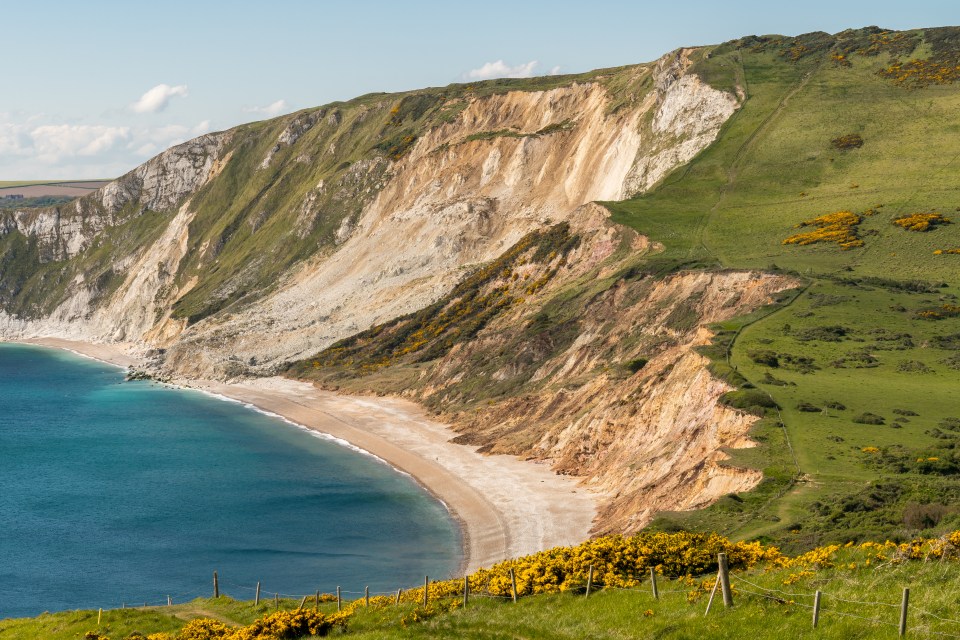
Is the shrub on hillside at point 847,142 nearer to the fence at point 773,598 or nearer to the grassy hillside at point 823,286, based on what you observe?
the grassy hillside at point 823,286

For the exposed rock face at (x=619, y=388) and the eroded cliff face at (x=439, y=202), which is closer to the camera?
the exposed rock face at (x=619, y=388)

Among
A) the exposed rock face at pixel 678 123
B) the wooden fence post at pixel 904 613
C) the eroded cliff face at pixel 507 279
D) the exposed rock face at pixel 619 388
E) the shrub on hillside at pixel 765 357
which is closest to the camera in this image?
the wooden fence post at pixel 904 613

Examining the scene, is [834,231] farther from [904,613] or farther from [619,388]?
[904,613]

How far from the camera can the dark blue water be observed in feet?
188

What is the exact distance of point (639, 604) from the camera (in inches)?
1066

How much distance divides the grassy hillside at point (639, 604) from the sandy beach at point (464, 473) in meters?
25.7

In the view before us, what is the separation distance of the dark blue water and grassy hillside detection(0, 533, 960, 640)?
20.7m

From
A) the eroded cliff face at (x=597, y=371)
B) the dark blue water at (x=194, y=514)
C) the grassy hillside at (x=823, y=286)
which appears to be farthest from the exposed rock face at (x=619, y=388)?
the dark blue water at (x=194, y=514)

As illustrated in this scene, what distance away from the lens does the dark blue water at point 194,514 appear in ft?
188

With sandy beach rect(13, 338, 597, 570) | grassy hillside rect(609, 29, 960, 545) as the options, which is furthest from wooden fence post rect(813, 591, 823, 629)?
sandy beach rect(13, 338, 597, 570)

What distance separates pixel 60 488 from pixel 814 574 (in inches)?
2789

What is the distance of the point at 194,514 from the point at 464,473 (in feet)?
69.3

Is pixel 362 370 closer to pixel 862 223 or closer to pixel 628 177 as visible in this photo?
pixel 628 177

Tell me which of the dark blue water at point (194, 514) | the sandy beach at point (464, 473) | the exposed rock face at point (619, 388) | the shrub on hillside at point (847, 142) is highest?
the shrub on hillside at point (847, 142)
